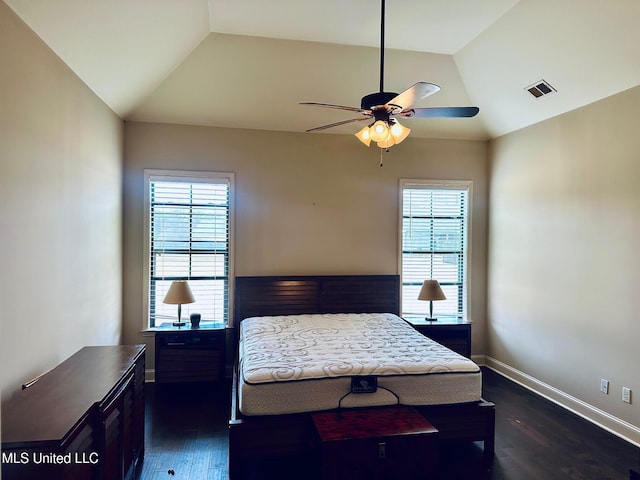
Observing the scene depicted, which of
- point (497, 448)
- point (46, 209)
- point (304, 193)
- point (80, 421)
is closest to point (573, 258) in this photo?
point (497, 448)

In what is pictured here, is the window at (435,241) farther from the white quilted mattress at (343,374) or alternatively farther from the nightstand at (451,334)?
the white quilted mattress at (343,374)

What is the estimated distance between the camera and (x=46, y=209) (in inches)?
101

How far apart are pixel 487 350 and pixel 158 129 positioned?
4973 millimetres

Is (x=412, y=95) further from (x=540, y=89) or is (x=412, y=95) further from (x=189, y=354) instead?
(x=189, y=354)

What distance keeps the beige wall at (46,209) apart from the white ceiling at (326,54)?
0.23m

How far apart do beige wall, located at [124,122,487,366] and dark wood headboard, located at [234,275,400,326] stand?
0.47 ft

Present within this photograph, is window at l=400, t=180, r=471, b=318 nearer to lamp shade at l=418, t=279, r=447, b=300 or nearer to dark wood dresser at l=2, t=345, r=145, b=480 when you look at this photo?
lamp shade at l=418, t=279, r=447, b=300

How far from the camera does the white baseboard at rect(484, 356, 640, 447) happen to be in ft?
10.7

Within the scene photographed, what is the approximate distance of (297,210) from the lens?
4836 millimetres

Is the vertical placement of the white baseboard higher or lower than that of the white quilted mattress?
lower

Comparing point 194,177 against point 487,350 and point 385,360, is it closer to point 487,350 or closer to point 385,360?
point 385,360

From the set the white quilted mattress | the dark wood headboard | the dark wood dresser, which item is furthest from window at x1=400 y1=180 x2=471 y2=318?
the dark wood dresser

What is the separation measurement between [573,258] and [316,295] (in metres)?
2.75

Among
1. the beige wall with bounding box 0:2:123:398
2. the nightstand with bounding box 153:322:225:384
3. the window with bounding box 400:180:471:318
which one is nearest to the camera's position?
the beige wall with bounding box 0:2:123:398
